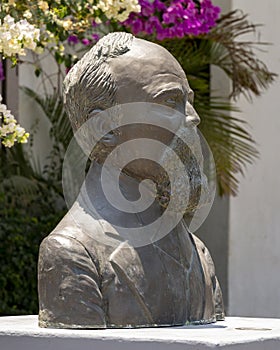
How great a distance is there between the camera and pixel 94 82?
419 centimetres

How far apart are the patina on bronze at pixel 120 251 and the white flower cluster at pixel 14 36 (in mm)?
567

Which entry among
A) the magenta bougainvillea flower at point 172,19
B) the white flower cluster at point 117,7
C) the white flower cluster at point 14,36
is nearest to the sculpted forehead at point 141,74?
the white flower cluster at point 14,36

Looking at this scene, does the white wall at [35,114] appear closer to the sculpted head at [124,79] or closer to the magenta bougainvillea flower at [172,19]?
the magenta bougainvillea flower at [172,19]

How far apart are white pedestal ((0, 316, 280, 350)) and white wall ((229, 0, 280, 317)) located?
5006 mm

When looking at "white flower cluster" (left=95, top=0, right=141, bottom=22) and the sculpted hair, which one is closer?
the sculpted hair

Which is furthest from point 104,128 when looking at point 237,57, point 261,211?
point 261,211

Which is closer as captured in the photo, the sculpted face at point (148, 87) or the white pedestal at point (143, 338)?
the white pedestal at point (143, 338)

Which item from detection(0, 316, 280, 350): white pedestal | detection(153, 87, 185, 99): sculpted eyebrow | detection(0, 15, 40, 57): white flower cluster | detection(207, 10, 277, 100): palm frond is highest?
detection(207, 10, 277, 100): palm frond

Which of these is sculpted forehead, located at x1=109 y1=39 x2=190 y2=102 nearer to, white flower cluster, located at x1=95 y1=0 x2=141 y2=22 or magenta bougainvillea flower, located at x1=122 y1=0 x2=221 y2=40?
white flower cluster, located at x1=95 y1=0 x2=141 y2=22

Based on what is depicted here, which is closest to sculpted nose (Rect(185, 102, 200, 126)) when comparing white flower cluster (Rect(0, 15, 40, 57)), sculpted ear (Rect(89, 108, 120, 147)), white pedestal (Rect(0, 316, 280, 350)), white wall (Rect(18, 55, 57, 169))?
sculpted ear (Rect(89, 108, 120, 147))

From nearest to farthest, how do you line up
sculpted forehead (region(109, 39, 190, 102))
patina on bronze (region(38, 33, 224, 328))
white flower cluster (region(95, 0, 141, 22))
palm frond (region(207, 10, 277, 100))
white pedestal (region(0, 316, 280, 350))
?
white pedestal (region(0, 316, 280, 350)) → patina on bronze (region(38, 33, 224, 328)) → sculpted forehead (region(109, 39, 190, 102)) → white flower cluster (region(95, 0, 141, 22)) → palm frond (region(207, 10, 277, 100))

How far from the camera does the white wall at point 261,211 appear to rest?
923 centimetres

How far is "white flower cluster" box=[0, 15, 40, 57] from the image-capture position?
4.78m

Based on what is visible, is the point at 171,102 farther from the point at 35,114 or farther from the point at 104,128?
the point at 35,114
